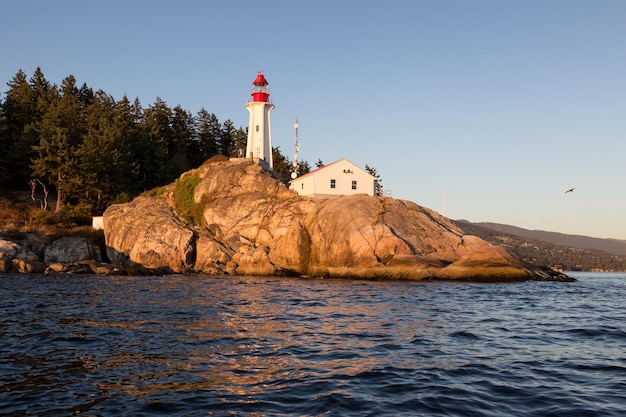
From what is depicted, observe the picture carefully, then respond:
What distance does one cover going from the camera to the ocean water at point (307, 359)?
883 cm

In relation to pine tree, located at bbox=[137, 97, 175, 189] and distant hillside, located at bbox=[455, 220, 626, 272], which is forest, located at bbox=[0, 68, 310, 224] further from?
distant hillside, located at bbox=[455, 220, 626, 272]

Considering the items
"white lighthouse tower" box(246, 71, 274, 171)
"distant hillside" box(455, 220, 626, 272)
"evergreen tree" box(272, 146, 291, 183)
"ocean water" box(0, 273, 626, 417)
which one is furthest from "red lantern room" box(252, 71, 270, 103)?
"distant hillside" box(455, 220, 626, 272)

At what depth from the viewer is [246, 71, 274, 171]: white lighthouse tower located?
63.3 meters

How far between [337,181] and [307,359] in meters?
44.3

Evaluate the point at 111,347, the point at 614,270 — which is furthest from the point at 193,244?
the point at 614,270

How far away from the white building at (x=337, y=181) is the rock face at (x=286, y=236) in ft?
10.5

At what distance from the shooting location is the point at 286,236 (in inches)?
1832

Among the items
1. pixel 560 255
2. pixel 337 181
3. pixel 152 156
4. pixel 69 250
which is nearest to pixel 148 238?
pixel 69 250

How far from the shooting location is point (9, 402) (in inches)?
342

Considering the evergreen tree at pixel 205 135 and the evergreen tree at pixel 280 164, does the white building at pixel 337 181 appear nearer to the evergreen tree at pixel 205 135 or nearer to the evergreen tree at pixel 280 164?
the evergreen tree at pixel 280 164

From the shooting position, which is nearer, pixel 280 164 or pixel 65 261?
pixel 65 261

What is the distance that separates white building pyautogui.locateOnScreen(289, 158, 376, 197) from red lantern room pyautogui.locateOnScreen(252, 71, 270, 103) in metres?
13.0

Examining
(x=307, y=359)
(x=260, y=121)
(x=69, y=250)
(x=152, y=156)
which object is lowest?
(x=307, y=359)

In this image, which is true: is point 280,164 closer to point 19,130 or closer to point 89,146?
point 89,146
